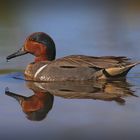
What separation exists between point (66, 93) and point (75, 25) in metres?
7.15

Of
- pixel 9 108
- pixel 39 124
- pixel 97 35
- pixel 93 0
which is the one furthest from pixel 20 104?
pixel 93 0

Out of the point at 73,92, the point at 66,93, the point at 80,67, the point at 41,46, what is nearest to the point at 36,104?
the point at 66,93

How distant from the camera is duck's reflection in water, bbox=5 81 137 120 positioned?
27.7 ft


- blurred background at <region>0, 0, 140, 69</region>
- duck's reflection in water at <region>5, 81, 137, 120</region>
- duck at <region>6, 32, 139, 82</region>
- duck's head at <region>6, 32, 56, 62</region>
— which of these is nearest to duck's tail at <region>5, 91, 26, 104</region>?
duck's reflection in water at <region>5, 81, 137, 120</region>

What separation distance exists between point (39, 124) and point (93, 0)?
1414cm

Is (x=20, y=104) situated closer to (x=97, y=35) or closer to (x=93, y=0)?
(x=97, y=35)

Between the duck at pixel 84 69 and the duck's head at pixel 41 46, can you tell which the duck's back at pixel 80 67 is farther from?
the duck's head at pixel 41 46

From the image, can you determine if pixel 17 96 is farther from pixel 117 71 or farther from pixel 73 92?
pixel 117 71

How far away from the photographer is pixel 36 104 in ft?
28.4

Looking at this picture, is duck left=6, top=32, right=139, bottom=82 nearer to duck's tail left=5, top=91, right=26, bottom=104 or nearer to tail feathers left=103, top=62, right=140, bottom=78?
tail feathers left=103, top=62, right=140, bottom=78

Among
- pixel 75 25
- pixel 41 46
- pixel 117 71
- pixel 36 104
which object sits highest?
pixel 41 46

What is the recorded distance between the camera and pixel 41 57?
10711 mm

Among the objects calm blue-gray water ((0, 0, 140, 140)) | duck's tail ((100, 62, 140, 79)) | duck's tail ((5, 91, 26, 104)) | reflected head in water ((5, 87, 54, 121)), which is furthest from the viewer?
duck's tail ((100, 62, 140, 79))

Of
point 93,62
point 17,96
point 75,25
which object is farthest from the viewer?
point 75,25
